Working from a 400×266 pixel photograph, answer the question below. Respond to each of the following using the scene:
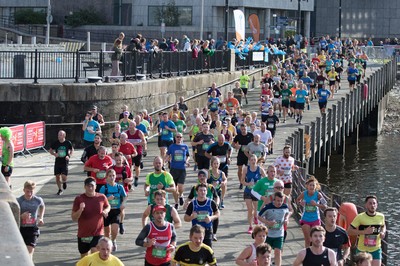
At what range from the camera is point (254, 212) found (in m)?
18.9

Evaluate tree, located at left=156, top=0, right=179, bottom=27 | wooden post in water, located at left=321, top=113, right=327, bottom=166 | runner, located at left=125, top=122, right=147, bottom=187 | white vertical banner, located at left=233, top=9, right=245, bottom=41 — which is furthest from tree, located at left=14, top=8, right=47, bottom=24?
runner, located at left=125, top=122, right=147, bottom=187

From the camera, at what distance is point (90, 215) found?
49.0ft

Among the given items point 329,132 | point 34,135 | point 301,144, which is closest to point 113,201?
point 34,135

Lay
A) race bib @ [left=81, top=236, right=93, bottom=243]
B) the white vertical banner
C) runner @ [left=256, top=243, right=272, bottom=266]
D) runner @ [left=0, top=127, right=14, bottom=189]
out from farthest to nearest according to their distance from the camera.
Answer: the white vertical banner
runner @ [left=0, top=127, right=14, bottom=189]
race bib @ [left=81, top=236, right=93, bottom=243]
runner @ [left=256, top=243, right=272, bottom=266]

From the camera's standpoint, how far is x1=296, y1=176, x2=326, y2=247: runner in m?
16.9

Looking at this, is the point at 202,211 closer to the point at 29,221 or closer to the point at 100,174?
the point at 29,221

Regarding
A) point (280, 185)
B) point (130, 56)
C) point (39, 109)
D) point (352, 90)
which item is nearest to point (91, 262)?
point (280, 185)

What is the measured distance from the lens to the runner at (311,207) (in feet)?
55.5

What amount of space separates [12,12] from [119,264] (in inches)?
2737

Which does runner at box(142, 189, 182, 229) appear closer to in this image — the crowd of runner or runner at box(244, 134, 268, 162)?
the crowd of runner

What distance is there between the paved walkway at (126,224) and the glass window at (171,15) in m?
49.8

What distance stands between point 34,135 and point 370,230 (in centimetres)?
1613

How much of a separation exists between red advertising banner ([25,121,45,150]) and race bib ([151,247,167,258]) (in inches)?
641

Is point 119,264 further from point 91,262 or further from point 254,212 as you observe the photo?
point 254,212
